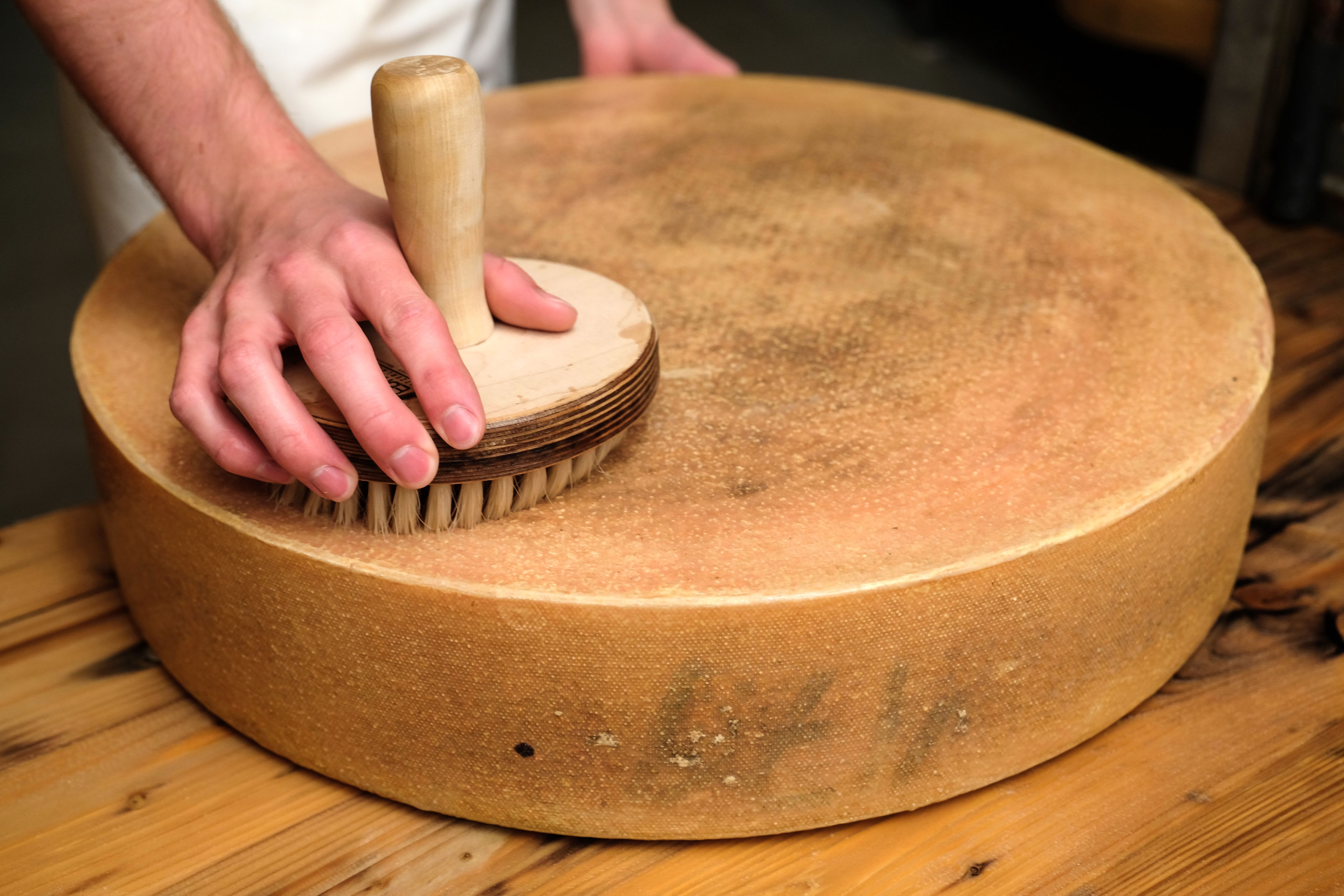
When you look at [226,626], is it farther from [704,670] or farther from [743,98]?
[743,98]

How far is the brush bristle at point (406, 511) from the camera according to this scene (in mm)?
557

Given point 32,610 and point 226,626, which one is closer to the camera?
point 226,626

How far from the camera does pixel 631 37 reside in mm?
1213

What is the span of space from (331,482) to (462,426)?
0.07 meters

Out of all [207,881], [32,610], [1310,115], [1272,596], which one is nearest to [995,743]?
[1272,596]

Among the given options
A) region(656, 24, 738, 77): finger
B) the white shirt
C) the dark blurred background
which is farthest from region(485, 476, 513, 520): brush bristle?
the dark blurred background

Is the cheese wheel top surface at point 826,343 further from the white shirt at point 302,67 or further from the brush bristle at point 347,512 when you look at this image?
the white shirt at point 302,67

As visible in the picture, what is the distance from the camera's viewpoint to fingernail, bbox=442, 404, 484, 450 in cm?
52

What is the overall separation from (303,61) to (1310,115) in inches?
33.9

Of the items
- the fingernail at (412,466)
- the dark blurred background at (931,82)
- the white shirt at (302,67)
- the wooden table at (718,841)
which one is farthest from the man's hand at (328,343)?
the dark blurred background at (931,82)

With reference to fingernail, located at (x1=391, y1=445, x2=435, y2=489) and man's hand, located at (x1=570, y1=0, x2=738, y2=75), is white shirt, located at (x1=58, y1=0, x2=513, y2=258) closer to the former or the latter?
man's hand, located at (x1=570, y1=0, x2=738, y2=75)

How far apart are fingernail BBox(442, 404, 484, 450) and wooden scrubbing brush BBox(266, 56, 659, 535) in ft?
0.04

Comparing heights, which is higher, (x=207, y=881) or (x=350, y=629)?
(x=350, y=629)

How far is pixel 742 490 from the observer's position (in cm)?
58
